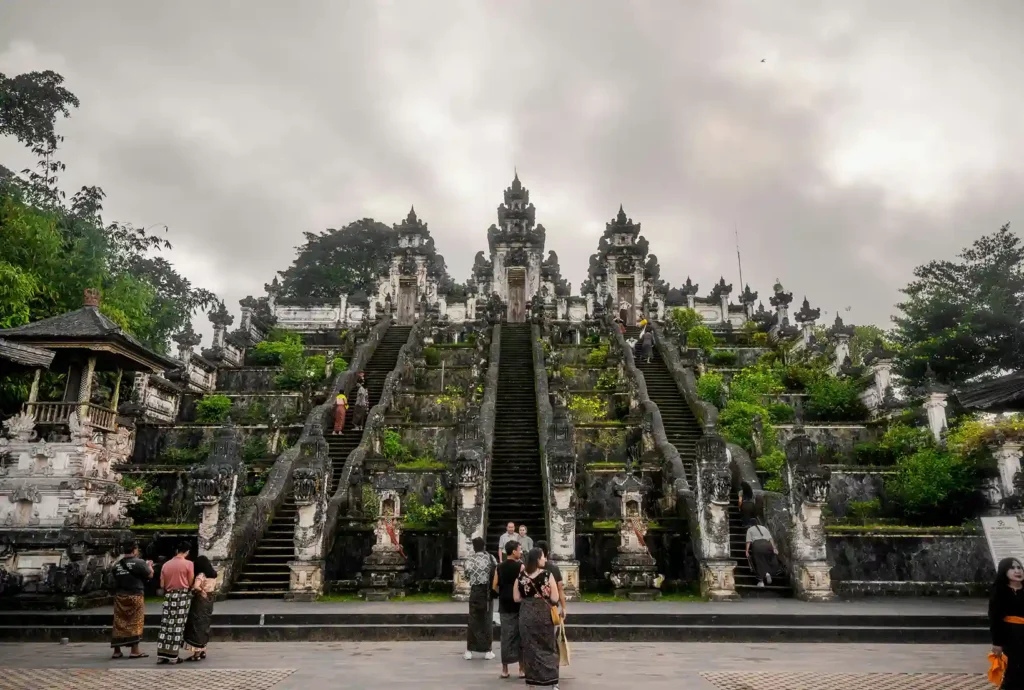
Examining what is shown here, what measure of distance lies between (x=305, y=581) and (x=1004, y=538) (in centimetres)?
1032

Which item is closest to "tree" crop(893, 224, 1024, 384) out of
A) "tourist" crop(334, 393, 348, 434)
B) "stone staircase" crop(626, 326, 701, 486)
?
"stone staircase" crop(626, 326, 701, 486)

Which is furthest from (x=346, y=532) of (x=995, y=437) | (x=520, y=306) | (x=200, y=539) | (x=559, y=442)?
(x=520, y=306)

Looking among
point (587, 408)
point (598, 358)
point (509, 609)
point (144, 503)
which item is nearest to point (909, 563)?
point (509, 609)

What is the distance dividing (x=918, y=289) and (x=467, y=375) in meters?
20.7

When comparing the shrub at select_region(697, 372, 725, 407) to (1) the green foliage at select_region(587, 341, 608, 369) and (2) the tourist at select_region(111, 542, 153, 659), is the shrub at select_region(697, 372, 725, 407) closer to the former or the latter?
(1) the green foliage at select_region(587, 341, 608, 369)

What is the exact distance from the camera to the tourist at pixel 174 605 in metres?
7.33

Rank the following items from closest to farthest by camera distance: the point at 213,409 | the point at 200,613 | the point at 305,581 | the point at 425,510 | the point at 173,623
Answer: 1. the point at 173,623
2. the point at 200,613
3. the point at 305,581
4. the point at 425,510
5. the point at 213,409

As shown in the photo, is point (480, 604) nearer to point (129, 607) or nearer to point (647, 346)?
point (129, 607)

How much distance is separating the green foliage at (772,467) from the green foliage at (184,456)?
14394 millimetres

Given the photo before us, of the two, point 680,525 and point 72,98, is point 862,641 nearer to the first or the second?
point 680,525

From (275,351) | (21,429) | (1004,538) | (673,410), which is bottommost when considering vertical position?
(1004,538)

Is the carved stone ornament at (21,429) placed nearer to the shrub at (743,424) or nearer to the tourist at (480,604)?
the tourist at (480,604)

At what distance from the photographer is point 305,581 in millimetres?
11562

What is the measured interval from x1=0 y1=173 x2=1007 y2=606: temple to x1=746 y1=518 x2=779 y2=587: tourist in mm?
249
